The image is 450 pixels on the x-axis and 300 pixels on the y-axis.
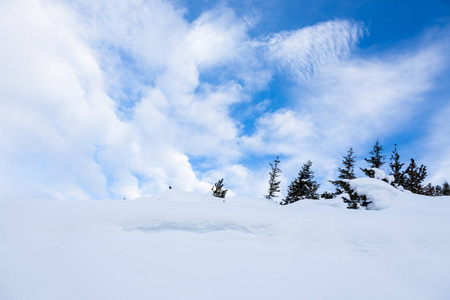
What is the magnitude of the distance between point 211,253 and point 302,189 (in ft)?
68.0

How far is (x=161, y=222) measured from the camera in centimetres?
403

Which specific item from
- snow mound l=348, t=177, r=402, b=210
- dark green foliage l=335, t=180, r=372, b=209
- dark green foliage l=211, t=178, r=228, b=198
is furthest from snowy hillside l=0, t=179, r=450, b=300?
dark green foliage l=211, t=178, r=228, b=198

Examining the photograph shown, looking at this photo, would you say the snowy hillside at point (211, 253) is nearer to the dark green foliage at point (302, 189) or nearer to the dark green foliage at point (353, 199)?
the dark green foliage at point (353, 199)

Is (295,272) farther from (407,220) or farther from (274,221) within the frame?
(407,220)

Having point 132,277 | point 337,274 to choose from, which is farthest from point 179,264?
point 337,274

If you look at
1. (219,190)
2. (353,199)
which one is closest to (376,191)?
(353,199)

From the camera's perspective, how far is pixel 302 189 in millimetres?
22375

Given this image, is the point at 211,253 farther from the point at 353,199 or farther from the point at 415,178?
the point at 415,178

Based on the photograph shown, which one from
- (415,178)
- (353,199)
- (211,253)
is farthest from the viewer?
(415,178)

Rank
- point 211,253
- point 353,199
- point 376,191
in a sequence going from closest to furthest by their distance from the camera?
point 211,253
point 376,191
point 353,199

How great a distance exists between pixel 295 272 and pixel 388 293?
1.09m

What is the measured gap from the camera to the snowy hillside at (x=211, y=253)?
2.70 metres

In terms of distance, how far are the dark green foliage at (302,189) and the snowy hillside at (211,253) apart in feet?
57.8

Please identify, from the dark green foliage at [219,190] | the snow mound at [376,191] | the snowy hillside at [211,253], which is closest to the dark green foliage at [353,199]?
the snow mound at [376,191]
